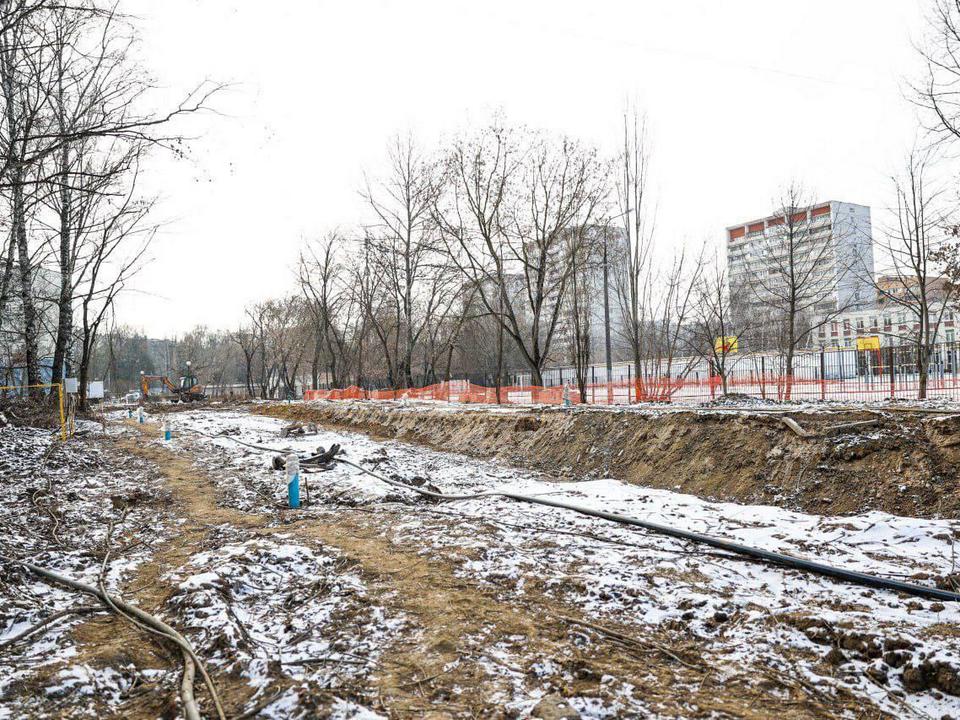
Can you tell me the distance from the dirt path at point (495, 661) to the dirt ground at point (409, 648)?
0.01m

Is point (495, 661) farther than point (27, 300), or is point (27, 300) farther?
point (27, 300)

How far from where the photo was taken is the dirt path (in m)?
3.28

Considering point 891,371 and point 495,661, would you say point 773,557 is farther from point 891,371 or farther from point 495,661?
point 891,371

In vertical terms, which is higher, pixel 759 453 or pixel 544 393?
pixel 544 393

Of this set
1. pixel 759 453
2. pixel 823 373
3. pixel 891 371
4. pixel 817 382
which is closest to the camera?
pixel 759 453

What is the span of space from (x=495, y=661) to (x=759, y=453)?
24.1 feet

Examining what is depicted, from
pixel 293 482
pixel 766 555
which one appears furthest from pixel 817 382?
pixel 293 482

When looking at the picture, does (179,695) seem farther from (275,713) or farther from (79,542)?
(79,542)

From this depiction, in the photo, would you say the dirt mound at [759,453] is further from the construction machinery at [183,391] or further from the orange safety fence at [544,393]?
the construction machinery at [183,391]

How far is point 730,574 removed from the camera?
528 cm

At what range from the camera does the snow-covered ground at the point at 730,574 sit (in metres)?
3.51

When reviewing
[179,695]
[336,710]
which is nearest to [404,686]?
[336,710]

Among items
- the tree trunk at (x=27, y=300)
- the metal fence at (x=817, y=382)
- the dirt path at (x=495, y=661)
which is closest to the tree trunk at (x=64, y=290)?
the tree trunk at (x=27, y=300)

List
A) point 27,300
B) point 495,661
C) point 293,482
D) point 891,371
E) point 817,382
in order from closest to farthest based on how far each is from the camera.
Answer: point 495,661 < point 293,482 < point 27,300 < point 891,371 < point 817,382
